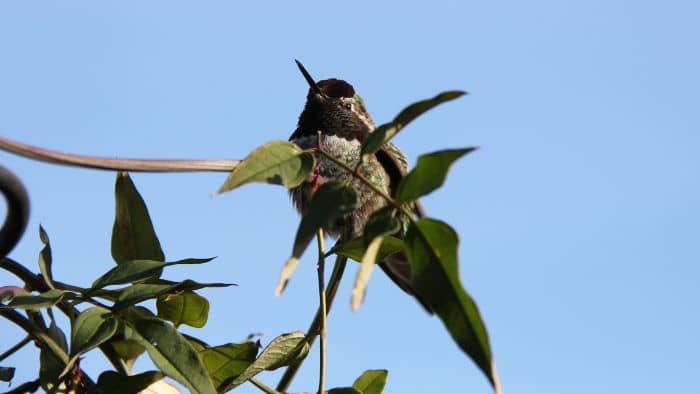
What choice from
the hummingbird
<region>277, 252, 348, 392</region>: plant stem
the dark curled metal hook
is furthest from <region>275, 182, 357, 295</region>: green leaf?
the hummingbird

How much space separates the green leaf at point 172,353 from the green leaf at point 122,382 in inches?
3.0

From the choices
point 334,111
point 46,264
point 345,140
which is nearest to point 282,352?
point 46,264

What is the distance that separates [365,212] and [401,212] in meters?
2.24

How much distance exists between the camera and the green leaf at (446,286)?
3.76ft

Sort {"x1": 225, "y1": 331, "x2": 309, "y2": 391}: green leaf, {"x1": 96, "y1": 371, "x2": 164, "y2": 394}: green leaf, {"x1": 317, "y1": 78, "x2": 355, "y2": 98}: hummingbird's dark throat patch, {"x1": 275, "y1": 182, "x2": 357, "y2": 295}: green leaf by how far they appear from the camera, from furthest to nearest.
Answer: {"x1": 317, "y1": 78, "x2": 355, "y2": 98}: hummingbird's dark throat patch < {"x1": 225, "y1": 331, "x2": 309, "y2": 391}: green leaf < {"x1": 96, "y1": 371, "x2": 164, "y2": 394}: green leaf < {"x1": 275, "y1": 182, "x2": 357, "y2": 295}: green leaf

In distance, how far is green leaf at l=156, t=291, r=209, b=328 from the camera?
185 cm

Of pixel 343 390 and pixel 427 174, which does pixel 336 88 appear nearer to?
pixel 343 390

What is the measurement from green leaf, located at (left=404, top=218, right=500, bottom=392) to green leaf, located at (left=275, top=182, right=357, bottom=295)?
8 cm

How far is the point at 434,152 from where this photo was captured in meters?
1.28

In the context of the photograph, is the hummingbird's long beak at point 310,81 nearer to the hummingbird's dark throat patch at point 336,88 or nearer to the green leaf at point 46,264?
the hummingbird's dark throat patch at point 336,88

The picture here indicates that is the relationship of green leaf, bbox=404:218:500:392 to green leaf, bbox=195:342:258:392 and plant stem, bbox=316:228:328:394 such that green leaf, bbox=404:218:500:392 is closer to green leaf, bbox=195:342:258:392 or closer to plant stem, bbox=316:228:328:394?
plant stem, bbox=316:228:328:394

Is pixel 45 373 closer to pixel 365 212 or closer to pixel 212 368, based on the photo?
pixel 212 368

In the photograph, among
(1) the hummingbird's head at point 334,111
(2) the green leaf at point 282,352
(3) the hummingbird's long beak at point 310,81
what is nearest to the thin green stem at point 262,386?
(2) the green leaf at point 282,352

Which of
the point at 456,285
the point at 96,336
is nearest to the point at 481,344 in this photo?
the point at 456,285
